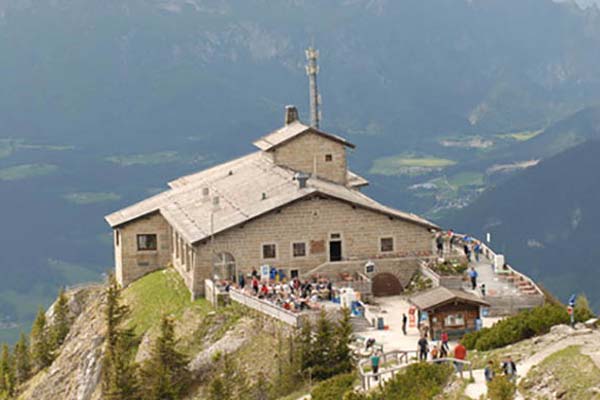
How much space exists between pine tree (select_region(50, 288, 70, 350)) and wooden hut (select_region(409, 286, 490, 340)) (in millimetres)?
33532

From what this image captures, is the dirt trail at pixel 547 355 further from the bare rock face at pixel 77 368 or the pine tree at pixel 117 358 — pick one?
the bare rock face at pixel 77 368

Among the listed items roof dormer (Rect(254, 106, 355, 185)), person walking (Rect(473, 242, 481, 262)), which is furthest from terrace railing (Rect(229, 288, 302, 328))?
roof dormer (Rect(254, 106, 355, 185))

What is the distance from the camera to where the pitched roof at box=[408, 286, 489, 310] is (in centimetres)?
6259

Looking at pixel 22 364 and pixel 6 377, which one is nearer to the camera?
pixel 6 377

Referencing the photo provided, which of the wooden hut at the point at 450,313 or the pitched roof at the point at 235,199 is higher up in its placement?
the pitched roof at the point at 235,199

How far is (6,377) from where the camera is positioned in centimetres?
8700

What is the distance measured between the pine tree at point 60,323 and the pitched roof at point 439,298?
3206 cm

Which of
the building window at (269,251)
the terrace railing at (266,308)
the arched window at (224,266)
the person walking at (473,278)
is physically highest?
the building window at (269,251)

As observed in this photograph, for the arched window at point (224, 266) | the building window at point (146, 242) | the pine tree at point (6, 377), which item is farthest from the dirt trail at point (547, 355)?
the building window at point (146, 242)

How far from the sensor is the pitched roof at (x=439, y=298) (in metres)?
62.6

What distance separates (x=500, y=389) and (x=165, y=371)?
2266cm

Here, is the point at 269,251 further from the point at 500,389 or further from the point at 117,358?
the point at 500,389

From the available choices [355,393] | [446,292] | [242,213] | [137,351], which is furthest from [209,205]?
[355,393]

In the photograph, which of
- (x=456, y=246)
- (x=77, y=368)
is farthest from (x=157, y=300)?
(x=456, y=246)
